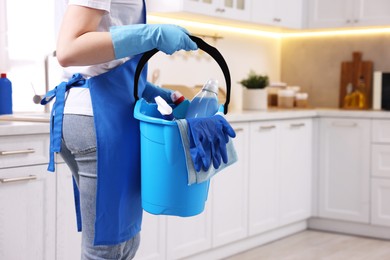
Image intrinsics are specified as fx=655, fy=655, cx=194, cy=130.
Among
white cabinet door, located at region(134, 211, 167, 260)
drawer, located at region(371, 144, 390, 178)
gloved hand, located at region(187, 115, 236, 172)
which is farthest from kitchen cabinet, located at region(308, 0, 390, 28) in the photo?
gloved hand, located at region(187, 115, 236, 172)

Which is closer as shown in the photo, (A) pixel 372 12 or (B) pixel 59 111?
(B) pixel 59 111

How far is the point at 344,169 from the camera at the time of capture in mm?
4441

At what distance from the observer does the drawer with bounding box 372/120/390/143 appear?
4.22 metres

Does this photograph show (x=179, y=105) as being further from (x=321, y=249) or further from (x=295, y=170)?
(x=295, y=170)

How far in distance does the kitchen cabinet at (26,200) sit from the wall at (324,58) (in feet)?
9.59

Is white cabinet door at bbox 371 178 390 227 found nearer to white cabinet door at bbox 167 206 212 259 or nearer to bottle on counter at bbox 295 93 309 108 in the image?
bottle on counter at bbox 295 93 309 108

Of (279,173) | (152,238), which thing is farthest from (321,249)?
(152,238)

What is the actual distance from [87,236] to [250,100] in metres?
2.94

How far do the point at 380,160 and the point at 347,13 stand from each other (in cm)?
114

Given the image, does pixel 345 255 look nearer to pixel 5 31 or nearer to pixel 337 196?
pixel 337 196

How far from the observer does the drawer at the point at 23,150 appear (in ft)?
8.41

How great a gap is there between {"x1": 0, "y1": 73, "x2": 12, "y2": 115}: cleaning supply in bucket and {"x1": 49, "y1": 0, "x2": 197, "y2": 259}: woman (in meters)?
1.51

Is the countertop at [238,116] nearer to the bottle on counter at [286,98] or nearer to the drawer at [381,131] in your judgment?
the drawer at [381,131]

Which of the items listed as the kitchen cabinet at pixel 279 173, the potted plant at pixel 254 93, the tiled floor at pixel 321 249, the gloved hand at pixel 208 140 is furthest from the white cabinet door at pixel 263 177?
the gloved hand at pixel 208 140
